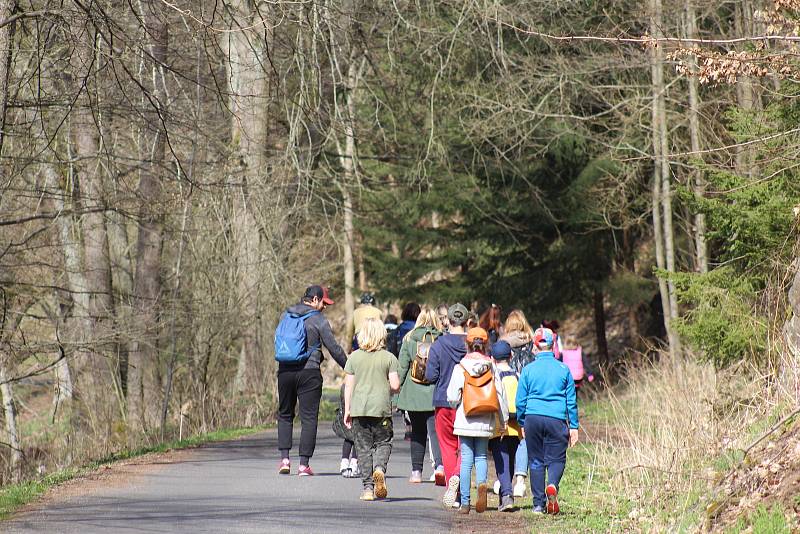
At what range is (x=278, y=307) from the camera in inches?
883

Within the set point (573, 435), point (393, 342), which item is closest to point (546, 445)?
point (573, 435)

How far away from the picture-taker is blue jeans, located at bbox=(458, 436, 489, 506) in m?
10.6

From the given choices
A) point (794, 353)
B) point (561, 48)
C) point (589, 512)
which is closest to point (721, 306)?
point (794, 353)

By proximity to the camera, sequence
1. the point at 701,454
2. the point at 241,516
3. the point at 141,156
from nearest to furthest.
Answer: the point at 241,516 → the point at 701,454 → the point at 141,156

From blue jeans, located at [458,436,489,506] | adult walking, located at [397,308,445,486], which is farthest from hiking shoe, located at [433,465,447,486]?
blue jeans, located at [458,436,489,506]

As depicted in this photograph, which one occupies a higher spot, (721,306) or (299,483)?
(721,306)

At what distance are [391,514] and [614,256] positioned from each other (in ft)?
68.8

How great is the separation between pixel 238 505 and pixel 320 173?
14.8 m

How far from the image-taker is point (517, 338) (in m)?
12.9

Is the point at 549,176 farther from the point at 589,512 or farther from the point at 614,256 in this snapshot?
the point at 589,512

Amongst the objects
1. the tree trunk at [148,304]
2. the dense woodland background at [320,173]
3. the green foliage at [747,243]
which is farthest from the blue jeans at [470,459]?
the tree trunk at [148,304]

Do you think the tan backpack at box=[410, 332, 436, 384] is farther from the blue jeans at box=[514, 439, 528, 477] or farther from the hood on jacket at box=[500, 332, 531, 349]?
the blue jeans at box=[514, 439, 528, 477]

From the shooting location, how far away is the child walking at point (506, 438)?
10823 mm

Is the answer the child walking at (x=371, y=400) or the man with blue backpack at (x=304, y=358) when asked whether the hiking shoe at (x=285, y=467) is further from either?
the child walking at (x=371, y=400)
